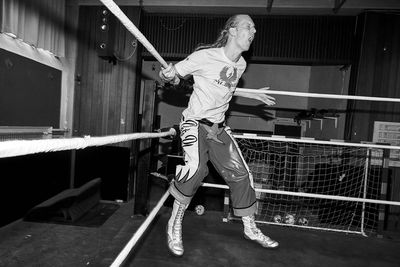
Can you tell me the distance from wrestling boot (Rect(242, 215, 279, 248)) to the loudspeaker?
10.1ft

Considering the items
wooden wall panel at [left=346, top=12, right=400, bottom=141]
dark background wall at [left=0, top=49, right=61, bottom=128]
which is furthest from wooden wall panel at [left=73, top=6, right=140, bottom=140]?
wooden wall panel at [left=346, top=12, right=400, bottom=141]

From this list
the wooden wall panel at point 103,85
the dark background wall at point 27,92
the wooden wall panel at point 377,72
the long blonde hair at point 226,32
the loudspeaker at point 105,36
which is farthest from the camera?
the wooden wall panel at point 103,85

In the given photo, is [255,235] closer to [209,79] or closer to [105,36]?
[209,79]

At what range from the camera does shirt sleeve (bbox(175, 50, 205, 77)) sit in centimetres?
132

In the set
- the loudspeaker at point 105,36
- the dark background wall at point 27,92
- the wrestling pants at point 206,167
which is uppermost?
the loudspeaker at point 105,36

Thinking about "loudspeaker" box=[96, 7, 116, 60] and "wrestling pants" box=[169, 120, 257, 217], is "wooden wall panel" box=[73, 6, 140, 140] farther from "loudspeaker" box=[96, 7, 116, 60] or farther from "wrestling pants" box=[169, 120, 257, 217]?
"wrestling pants" box=[169, 120, 257, 217]

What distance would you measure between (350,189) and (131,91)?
10.3 ft

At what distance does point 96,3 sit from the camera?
3.69 metres

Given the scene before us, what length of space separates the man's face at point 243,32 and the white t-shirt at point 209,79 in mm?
100

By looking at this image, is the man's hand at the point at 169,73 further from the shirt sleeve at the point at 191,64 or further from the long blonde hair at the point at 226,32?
the long blonde hair at the point at 226,32

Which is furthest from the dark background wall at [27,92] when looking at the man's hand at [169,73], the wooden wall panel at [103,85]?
the man's hand at [169,73]

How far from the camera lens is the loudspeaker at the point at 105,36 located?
3584mm

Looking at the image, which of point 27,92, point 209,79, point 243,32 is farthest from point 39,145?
point 27,92

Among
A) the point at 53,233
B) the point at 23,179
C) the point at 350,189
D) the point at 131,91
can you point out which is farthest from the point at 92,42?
the point at 350,189
